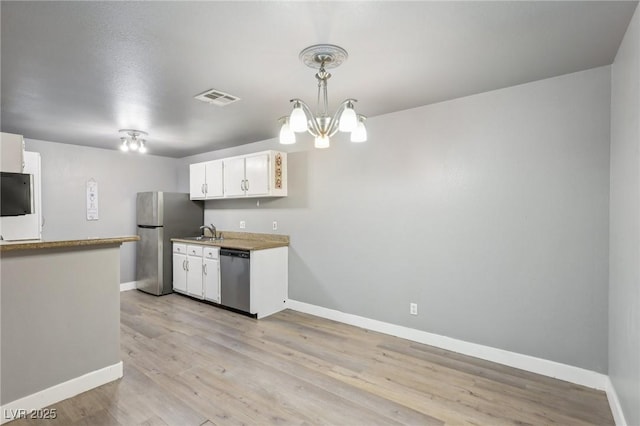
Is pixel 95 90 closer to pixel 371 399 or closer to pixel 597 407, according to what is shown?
pixel 371 399

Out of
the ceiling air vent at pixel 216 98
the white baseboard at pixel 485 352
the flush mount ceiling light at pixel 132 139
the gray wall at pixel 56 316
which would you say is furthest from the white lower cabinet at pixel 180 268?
the ceiling air vent at pixel 216 98

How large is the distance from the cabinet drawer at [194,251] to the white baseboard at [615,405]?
461 cm

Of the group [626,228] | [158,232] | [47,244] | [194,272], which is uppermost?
[626,228]

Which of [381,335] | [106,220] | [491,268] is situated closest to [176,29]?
[491,268]

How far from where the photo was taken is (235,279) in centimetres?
420

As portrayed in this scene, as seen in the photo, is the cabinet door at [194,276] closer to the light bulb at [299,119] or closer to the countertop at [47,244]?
the countertop at [47,244]

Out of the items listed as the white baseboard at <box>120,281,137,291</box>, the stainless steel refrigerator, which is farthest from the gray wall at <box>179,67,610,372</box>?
the white baseboard at <box>120,281,137,291</box>

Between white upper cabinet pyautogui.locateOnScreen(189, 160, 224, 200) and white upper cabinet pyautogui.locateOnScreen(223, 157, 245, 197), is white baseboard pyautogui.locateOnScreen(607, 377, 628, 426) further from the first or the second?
white upper cabinet pyautogui.locateOnScreen(189, 160, 224, 200)

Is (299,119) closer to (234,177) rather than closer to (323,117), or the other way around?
(323,117)

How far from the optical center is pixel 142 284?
17.6 feet

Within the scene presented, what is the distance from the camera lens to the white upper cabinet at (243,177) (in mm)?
4304

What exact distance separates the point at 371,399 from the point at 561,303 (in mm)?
1723

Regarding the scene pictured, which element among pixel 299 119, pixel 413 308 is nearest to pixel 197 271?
pixel 413 308

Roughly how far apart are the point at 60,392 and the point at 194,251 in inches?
104
